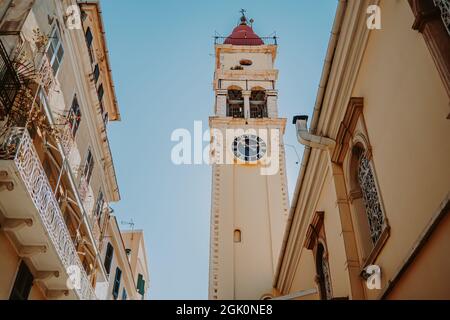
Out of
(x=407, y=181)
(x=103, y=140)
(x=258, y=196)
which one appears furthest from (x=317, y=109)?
(x=258, y=196)

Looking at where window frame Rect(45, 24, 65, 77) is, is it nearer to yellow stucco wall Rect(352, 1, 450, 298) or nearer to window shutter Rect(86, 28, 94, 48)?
window shutter Rect(86, 28, 94, 48)

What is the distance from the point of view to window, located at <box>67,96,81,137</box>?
1254 cm

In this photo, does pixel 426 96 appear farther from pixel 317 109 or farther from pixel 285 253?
pixel 285 253

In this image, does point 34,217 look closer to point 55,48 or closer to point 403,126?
point 55,48

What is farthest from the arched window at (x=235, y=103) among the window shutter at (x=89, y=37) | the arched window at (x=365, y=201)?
the arched window at (x=365, y=201)

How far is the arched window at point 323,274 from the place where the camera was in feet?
37.3

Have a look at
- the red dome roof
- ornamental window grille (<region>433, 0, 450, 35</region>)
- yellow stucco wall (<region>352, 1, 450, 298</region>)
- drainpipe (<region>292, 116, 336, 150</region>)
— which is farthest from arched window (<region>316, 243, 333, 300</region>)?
the red dome roof

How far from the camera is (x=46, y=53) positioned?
10586 millimetres

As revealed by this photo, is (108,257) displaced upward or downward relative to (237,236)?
downward

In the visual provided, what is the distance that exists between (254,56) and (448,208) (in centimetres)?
2722

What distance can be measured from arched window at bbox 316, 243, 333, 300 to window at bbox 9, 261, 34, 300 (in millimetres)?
6749

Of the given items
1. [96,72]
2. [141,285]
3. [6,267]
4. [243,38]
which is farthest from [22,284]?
[243,38]

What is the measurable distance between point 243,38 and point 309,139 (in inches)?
1029

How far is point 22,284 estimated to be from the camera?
10.5 m
